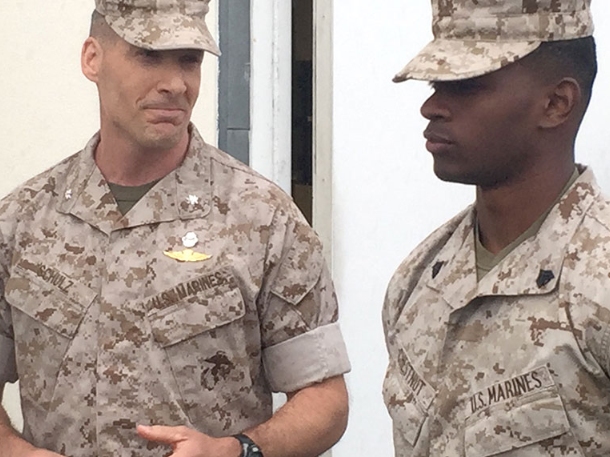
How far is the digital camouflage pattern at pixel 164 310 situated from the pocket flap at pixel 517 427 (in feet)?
1.23

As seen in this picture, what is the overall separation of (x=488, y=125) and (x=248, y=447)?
54 cm

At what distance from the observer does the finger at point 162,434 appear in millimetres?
1416

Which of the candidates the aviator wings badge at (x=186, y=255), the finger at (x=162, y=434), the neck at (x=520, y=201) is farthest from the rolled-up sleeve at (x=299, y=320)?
the neck at (x=520, y=201)

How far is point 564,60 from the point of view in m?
1.26

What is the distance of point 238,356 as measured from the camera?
1.56m

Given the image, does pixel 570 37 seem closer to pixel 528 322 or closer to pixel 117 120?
pixel 528 322

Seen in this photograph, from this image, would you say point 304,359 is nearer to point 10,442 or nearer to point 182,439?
point 182,439

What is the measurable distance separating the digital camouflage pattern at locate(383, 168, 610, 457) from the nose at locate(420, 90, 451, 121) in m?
0.15

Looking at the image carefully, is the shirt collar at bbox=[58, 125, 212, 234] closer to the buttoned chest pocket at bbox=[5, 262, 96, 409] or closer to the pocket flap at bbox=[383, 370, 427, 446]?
the buttoned chest pocket at bbox=[5, 262, 96, 409]

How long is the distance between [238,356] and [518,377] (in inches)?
17.9

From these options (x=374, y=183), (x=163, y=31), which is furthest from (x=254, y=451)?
(x=374, y=183)

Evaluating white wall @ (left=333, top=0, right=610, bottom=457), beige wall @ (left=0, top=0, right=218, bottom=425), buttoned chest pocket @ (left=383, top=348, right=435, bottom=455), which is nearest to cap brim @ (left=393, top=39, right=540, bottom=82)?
buttoned chest pocket @ (left=383, top=348, right=435, bottom=455)

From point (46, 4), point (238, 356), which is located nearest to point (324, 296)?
point (238, 356)

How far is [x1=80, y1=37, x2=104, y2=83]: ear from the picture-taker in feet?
5.32
